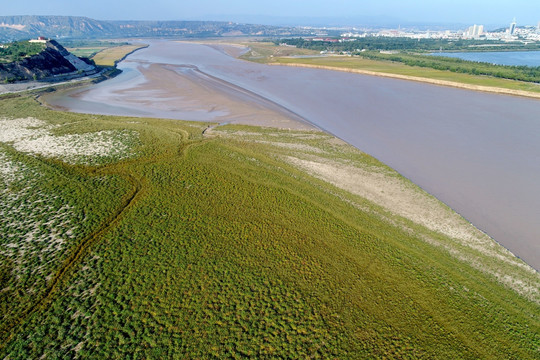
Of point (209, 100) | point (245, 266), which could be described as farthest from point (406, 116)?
point (245, 266)

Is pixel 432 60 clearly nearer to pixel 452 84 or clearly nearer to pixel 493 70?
pixel 493 70

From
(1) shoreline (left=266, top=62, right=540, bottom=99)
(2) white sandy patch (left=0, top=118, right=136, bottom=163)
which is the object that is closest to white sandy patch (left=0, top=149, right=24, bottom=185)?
(2) white sandy patch (left=0, top=118, right=136, bottom=163)

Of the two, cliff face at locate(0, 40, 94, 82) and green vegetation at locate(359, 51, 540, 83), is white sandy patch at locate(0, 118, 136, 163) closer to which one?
cliff face at locate(0, 40, 94, 82)

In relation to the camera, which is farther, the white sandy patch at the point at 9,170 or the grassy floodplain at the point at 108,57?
the grassy floodplain at the point at 108,57

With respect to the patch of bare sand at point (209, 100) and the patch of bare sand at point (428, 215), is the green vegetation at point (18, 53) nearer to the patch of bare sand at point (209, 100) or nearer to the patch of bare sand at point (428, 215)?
the patch of bare sand at point (209, 100)

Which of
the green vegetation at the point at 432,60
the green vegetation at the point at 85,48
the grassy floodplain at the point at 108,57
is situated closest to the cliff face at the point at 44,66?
the grassy floodplain at the point at 108,57

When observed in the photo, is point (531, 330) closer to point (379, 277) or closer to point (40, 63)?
point (379, 277)
